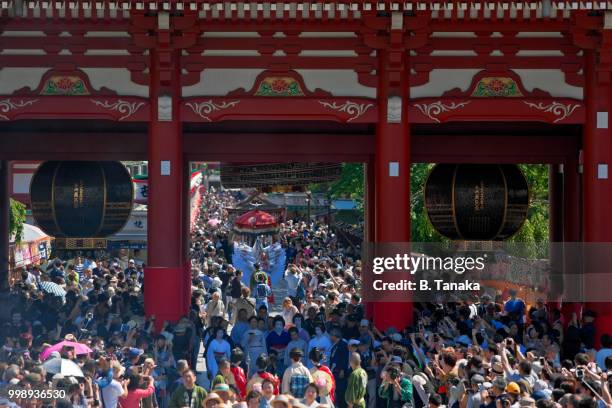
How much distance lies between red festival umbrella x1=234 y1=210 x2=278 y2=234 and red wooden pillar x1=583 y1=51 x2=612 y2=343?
2919 centimetres

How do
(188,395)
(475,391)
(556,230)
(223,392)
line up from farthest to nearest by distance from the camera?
1. (556,230)
2. (188,395)
3. (475,391)
4. (223,392)

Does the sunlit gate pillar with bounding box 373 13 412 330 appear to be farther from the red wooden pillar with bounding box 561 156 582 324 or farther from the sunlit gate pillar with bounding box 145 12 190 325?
the red wooden pillar with bounding box 561 156 582 324

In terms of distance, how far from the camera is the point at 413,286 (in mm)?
16578

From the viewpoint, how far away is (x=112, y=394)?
35.9 ft

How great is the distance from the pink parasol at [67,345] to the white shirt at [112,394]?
1.60m

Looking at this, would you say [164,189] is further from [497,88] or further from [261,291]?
[261,291]

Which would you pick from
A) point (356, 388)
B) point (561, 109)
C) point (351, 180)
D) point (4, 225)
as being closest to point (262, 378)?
point (356, 388)

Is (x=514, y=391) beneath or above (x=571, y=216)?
beneath

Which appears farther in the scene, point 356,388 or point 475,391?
point 356,388

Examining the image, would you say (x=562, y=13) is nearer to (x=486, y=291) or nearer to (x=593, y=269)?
(x=593, y=269)

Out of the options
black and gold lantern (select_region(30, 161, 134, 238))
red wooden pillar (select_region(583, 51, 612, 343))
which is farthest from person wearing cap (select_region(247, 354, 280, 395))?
black and gold lantern (select_region(30, 161, 134, 238))

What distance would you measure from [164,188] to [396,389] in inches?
254

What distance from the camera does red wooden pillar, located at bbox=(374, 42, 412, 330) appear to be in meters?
16.2

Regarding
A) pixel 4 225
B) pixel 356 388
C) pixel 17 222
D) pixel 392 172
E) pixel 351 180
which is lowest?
pixel 356 388
